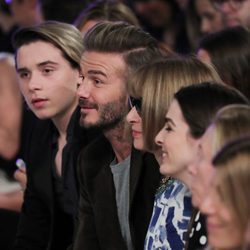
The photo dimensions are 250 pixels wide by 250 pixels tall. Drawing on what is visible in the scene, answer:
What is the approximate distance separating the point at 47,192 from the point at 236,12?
5.40 ft

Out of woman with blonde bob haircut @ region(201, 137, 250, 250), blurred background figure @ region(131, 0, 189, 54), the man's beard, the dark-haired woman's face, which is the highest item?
blurred background figure @ region(131, 0, 189, 54)

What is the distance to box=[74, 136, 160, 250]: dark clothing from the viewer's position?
2971 millimetres

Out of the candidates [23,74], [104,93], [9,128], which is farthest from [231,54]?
[9,128]

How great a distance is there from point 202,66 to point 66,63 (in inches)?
36.9

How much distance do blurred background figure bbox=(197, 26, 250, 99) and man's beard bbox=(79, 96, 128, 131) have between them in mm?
455

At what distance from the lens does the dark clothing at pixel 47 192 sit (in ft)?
11.3

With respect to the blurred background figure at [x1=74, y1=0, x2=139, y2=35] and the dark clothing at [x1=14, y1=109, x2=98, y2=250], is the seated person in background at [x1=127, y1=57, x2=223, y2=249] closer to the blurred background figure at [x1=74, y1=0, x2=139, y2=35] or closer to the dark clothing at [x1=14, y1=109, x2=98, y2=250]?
the dark clothing at [x1=14, y1=109, x2=98, y2=250]

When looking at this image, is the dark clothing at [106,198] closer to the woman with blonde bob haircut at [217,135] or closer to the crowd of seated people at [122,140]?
the crowd of seated people at [122,140]

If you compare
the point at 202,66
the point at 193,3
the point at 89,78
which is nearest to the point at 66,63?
the point at 89,78

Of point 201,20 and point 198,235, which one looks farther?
point 201,20

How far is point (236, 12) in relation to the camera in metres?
4.64

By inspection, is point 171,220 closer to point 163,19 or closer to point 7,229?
point 7,229

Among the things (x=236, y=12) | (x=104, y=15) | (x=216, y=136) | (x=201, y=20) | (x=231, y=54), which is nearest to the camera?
(x=216, y=136)

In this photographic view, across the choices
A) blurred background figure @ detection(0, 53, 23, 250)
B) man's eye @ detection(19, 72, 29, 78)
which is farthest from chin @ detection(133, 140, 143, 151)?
blurred background figure @ detection(0, 53, 23, 250)
